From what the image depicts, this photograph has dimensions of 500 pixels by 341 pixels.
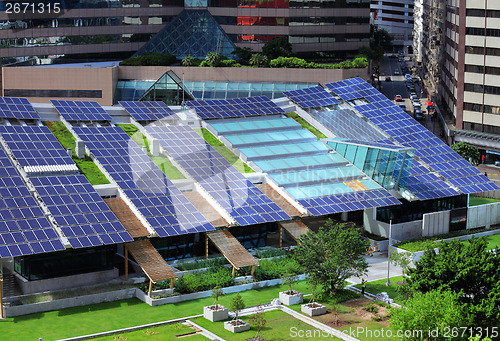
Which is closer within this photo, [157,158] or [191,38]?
[157,158]

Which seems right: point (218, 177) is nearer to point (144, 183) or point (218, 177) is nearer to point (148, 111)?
point (144, 183)

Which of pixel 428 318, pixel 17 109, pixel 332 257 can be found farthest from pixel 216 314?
pixel 17 109

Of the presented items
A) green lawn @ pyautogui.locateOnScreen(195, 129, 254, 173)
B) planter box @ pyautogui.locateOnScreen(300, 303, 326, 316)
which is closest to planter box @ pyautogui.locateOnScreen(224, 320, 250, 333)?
planter box @ pyautogui.locateOnScreen(300, 303, 326, 316)

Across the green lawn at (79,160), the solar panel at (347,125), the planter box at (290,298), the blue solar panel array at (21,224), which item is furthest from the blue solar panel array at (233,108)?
the planter box at (290,298)

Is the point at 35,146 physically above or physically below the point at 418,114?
above

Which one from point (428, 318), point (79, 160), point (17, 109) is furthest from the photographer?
point (17, 109)

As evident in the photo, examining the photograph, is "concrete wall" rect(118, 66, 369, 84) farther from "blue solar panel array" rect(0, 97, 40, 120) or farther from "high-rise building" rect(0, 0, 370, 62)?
"blue solar panel array" rect(0, 97, 40, 120)
